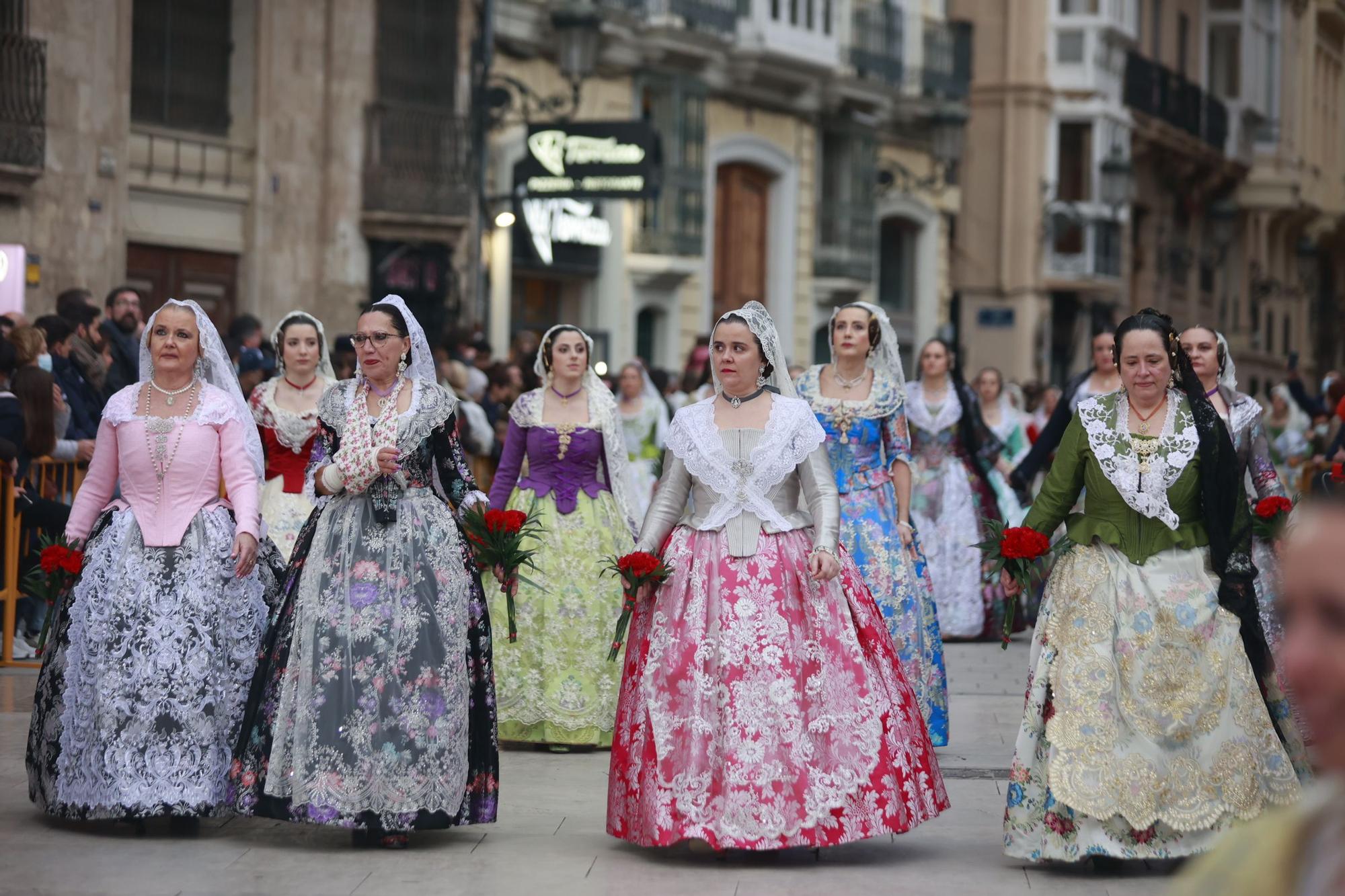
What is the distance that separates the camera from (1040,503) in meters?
7.43

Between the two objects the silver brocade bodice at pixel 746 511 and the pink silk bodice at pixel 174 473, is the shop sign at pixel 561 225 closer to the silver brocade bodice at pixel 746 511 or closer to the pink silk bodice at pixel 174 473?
the pink silk bodice at pixel 174 473

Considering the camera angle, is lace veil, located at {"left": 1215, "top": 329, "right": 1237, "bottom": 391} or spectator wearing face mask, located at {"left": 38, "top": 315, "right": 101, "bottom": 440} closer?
lace veil, located at {"left": 1215, "top": 329, "right": 1237, "bottom": 391}

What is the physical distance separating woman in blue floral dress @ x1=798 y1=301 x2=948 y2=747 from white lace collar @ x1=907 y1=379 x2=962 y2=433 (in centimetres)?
430

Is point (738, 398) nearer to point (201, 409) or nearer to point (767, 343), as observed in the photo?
point (767, 343)

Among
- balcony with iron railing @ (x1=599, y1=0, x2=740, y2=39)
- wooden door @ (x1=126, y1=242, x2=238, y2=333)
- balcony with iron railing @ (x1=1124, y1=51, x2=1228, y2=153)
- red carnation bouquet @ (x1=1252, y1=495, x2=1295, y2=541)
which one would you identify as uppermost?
balcony with iron railing @ (x1=1124, y1=51, x2=1228, y2=153)

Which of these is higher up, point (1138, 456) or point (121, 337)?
point (121, 337)

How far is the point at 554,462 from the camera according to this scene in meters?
10.5

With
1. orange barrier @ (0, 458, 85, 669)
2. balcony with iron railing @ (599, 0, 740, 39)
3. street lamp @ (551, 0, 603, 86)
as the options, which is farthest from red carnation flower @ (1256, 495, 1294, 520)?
balcony with iron railing @ (599, 0, 740, 39)

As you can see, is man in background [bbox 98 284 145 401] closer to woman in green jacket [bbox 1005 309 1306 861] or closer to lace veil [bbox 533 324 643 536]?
lace veil [bbox 533 324 643 536]

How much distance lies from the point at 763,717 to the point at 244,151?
46.0 ft

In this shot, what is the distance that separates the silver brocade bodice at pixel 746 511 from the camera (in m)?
7.30

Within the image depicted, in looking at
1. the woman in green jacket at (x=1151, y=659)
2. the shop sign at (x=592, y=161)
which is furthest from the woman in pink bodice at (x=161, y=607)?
the shop sign at (x=592, y=161)

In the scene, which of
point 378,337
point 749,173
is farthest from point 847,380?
point 749,173

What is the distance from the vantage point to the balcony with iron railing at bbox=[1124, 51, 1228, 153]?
4000cm
